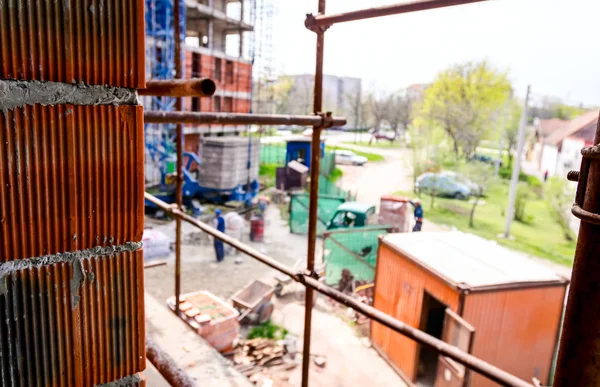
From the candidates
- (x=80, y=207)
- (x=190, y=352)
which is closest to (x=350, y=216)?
(x=190, y=352)

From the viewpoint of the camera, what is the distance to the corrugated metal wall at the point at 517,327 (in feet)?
20.4

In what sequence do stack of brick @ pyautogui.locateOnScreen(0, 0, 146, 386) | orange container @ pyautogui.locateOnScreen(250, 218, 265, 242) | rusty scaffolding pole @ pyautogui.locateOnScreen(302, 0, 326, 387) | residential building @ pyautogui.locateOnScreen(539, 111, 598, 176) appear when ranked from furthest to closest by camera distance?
residential building @ pyautogui.locateOnScreen(539, 111, 598, 176) → orange container @ pyautogui.locateOnScreen(250, 218, 265, 242) → rusty scaffolding pole @ pyautogui.locateOnScreen(302, 0, 326, 387) → stack of brick @ pyautogui.locateOnScreen(0, 0, 146, 386)

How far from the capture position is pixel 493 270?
6672 millimetres

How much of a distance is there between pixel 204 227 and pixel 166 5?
52.8 ft

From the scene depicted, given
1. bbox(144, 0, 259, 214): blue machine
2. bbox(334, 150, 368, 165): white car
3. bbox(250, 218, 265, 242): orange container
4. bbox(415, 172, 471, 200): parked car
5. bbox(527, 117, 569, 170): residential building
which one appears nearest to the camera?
bbox(250, 218, 265, 242): orange container

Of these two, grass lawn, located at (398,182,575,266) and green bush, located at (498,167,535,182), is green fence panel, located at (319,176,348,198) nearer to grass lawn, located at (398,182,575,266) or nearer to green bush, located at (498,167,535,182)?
grass lawn, located at (398,182,575,266)

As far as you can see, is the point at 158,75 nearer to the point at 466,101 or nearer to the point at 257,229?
the point at 257,229

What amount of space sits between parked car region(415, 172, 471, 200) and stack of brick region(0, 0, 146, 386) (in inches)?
935

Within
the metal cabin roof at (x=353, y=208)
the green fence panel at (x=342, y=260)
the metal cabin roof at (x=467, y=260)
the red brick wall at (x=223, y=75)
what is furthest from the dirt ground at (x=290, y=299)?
the red brick wall at (x=223, y=75)

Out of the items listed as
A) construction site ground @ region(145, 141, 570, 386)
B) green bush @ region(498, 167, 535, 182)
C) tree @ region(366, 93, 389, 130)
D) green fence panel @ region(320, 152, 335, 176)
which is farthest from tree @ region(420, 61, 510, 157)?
construction site ground @ region(145, 141, 570, 386)

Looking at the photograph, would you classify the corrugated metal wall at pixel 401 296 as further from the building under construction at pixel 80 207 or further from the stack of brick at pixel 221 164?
the stack of brick at pixel 221 164

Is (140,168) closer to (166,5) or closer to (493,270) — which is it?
(493,270)

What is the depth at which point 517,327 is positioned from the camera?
21.3 ft

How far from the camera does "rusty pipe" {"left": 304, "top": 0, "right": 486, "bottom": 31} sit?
221cm
